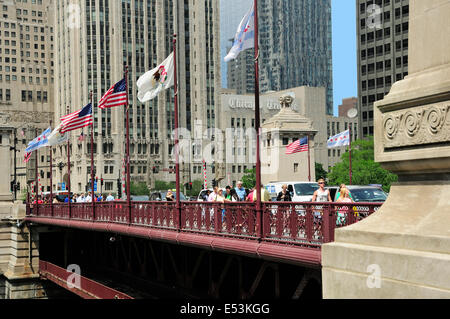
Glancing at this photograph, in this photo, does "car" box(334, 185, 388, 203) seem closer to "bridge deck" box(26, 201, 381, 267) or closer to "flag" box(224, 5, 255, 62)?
"bridge deck" box(26, 201, 381, 267)

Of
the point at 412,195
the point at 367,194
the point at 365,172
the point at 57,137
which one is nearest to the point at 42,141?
the point at 57,137

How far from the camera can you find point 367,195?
76.8 ft

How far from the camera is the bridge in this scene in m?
14.2

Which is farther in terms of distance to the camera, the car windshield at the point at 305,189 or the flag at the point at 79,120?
the flag at the point at 79,120

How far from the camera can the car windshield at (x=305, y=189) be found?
2815 cm

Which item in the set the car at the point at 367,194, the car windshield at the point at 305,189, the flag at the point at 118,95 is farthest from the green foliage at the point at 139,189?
the car at the point at 367,194

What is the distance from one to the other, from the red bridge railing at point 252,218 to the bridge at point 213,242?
2 centimetres

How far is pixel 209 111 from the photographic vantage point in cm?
14588

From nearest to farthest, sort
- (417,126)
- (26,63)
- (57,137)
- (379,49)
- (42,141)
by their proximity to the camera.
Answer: (417,126)
(57,137)
(42,141)
(379,49)
(26,63)

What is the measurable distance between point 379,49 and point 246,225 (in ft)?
319

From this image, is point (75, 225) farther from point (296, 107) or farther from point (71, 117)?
point (296, 107)

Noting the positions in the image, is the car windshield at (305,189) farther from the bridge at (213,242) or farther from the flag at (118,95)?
the flag at (118,95)

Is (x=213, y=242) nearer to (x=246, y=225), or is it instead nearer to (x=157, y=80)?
(x=246, y=225)
